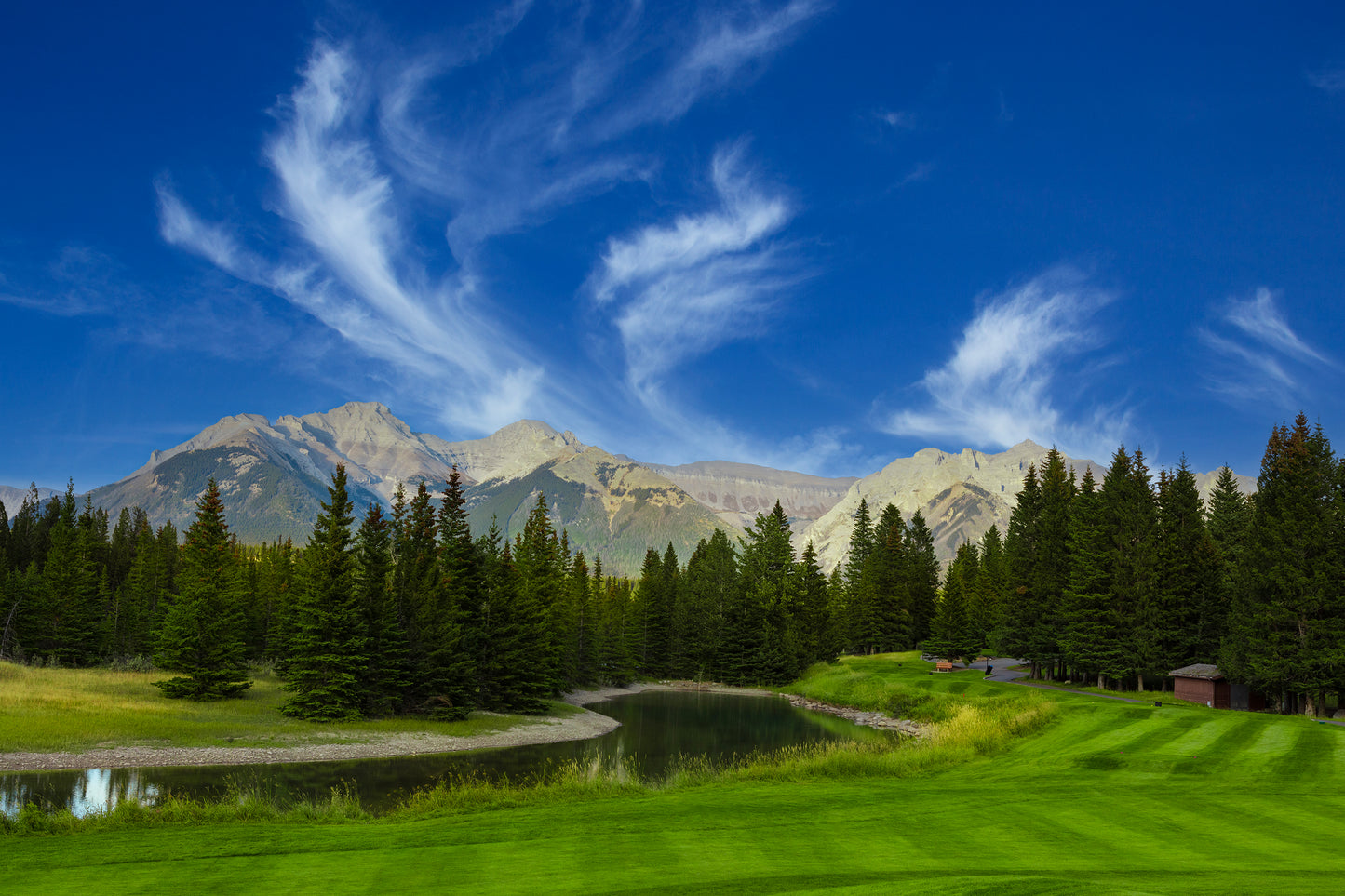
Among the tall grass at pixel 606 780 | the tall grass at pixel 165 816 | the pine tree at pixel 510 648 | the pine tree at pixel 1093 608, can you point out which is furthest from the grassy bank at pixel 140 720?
the pine tree at pixel 1093 608

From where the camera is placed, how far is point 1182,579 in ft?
196

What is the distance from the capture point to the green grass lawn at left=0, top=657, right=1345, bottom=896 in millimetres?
13570

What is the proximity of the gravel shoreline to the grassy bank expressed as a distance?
1.04 m

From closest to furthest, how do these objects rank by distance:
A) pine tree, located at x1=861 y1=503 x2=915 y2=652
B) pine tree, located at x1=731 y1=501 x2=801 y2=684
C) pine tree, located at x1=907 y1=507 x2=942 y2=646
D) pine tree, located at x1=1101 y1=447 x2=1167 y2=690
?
1. pine tree, located at x1=1101 y1=447 x2=1167 y2=690
2. pine tree, located at x1=731 y1=501 x2=801 y2=684
3. pine tree, located at x1=861 y1=503 x2=915 y2=652
4. pine tree, located at x1=907 y1=507 x2=942 y2=646

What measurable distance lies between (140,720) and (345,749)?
11.3m

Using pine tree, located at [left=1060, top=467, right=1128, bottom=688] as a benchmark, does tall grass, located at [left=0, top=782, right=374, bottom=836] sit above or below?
below

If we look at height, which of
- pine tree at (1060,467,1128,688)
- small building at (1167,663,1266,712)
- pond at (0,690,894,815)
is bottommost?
pond at (0,690,894,815)

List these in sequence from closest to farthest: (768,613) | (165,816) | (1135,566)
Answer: (165,816)
(1135,566)
(768,613)

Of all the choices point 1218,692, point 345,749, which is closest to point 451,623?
point 345,749

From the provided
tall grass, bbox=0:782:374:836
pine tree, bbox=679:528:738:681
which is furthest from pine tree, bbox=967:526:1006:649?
tall grass, bbox=0:782:374:836

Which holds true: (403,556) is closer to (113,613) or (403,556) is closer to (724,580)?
(113,613)

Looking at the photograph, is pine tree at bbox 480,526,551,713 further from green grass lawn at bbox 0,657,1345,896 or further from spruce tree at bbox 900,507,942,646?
spruce tree at bbox 900,507,942,646

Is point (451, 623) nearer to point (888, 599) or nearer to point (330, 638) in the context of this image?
point (330, 638)

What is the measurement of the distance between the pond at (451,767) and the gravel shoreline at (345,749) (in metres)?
1.08
